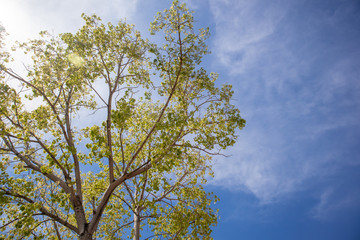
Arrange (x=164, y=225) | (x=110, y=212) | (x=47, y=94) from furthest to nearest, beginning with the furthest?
(x=110, y=212) < (x=164, y=225) < (x=47, y=94)

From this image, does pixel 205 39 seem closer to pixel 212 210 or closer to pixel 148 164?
pixel 148 164

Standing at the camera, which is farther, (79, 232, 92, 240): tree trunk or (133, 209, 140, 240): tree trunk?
(133, 209, 140, 240): tree trunk

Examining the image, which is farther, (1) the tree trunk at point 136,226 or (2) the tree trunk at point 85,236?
(1) the tree trunk at point 136,226

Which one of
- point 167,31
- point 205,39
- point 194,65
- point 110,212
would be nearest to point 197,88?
point 194,65

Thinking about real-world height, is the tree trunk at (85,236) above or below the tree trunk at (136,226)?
below

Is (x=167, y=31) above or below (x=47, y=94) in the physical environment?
above

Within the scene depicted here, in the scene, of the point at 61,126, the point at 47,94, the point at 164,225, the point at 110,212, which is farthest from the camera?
the point at 110,212

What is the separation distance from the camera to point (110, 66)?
42.8ft

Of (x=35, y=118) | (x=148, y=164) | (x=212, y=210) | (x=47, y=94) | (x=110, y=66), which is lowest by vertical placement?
(x=212, y=210)

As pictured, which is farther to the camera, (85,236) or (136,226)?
(136,226)

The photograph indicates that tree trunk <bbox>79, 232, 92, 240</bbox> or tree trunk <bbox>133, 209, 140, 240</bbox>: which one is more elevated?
tree trunk <bbox>133, 209, 140, 240</bbox>

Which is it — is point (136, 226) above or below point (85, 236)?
above

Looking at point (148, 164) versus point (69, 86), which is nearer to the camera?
point (148, 164)

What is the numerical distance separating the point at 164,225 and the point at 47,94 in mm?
11801
